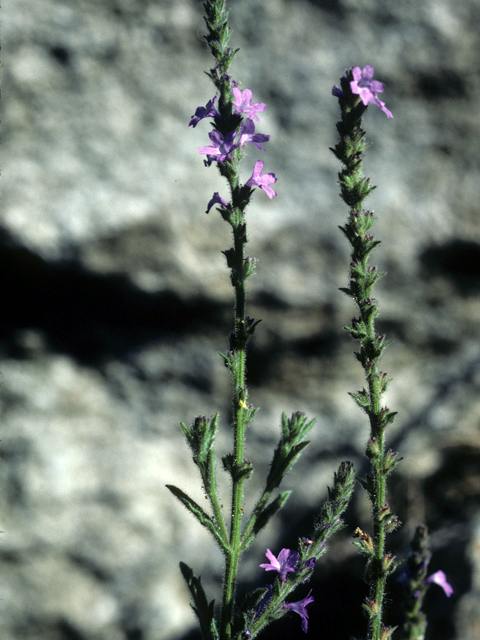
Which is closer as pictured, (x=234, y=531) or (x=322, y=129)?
(x=234, y=531)

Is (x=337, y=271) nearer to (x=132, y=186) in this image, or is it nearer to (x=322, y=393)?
(x=322, y=393)

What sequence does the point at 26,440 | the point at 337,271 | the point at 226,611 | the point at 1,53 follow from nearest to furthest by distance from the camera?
the point at 226,611
the point at 1,53
the point at 26,440
the point at 337,271

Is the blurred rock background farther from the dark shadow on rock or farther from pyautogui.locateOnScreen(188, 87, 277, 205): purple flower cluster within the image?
pyautogui.locateOnScreen(188, 87, 277, 205): purple flower cluster

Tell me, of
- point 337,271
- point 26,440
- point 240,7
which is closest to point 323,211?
point 337,271

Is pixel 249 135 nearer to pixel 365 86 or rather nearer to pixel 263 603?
pixel 365 86

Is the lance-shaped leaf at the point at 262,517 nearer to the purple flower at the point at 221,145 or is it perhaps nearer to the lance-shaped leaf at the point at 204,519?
the lance-shaped leaf at the point at 204,519

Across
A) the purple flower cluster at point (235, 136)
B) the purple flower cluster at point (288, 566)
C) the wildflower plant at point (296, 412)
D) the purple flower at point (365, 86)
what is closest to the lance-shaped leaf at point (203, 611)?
the wildflower plant at point (296, 412)

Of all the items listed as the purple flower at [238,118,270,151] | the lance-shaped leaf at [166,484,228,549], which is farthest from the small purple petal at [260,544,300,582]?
the purple flower at [238,118,270,151]
